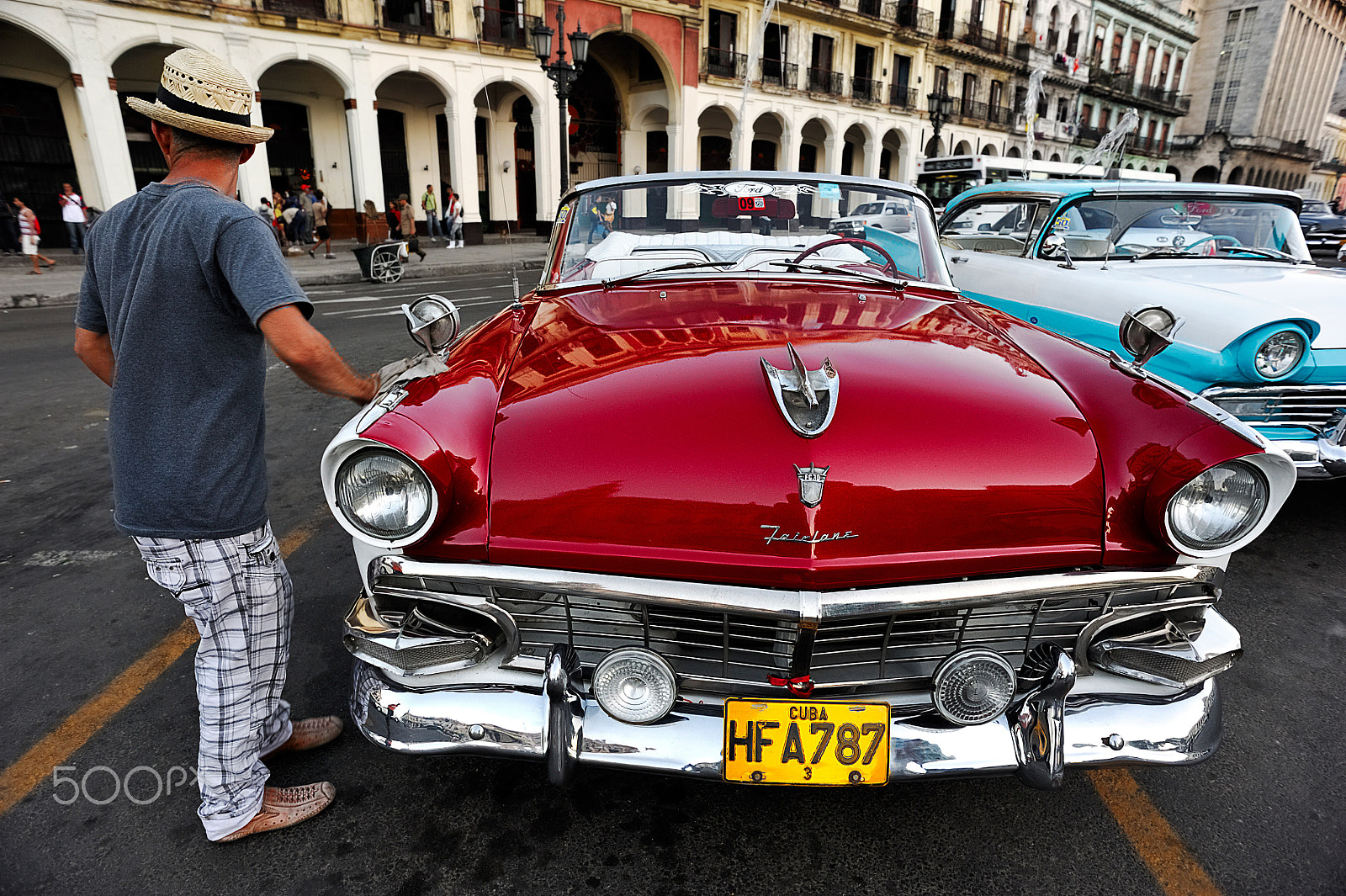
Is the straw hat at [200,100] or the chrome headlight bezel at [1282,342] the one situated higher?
the straw hat at [200,100]

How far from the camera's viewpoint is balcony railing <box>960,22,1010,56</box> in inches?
1380

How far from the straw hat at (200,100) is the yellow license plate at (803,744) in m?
1.69

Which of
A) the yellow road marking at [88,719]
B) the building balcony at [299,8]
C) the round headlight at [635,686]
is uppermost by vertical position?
the building balcony at [299,8]

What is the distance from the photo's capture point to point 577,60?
531 inches

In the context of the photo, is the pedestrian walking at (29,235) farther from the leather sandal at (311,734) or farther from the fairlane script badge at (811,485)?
the fairlane script badge at (811,485)

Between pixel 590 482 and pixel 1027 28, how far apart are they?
4562cm

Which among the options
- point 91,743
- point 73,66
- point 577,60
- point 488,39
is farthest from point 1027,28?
point 91,743

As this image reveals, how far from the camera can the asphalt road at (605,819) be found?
5.76 feet

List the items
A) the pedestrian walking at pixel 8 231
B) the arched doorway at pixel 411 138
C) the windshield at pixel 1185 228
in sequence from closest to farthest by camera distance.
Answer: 1. the windshield at pixel 1185 228
2. the pedestrian walking at pixel 8 231
3. the arched doorway at pixel 411 138

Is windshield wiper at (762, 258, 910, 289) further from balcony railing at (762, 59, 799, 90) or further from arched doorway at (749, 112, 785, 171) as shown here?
arched doorway at (749, 112, 785, 171)

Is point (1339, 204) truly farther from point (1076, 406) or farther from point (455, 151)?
point (1076, 406)

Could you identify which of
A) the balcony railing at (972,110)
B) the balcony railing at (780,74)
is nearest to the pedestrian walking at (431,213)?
the balcony railing at (780,74)

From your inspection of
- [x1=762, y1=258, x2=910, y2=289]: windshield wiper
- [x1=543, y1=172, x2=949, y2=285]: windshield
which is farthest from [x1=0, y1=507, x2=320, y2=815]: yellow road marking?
[x1=762, y1=258, x2=910, y2=289]: windshield wiper

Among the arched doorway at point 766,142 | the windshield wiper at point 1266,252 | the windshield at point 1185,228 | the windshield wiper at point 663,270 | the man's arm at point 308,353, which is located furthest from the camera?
the arched doorway at point 766,142
